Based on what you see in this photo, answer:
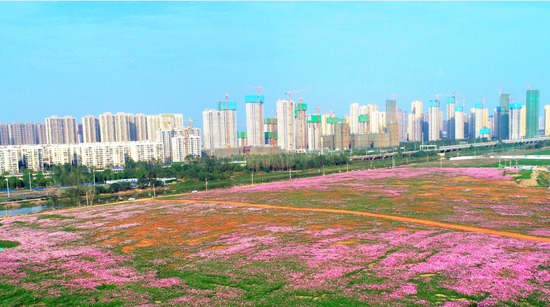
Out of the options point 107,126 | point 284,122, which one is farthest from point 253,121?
point 107,126

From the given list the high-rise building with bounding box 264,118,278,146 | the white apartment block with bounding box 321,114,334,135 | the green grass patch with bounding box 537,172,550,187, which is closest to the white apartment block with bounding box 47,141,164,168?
the high-rise building with bounding box 264,118,278,146

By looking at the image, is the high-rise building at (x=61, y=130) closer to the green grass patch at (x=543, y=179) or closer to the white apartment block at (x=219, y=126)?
the white apartment block at (x=219, y=126)

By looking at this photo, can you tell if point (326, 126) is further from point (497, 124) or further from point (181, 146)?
point (181, 146)

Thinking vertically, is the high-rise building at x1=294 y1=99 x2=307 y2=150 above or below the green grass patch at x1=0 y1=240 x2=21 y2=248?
above

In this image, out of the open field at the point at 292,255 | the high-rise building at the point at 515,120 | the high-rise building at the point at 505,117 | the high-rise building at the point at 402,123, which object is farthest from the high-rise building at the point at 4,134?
the high-rise building at the point at 515,120

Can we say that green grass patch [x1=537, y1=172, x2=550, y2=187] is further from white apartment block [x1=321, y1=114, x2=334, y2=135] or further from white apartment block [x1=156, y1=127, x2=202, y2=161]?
white apartment block [x1=321, y1=114, x2=334, y2=135]

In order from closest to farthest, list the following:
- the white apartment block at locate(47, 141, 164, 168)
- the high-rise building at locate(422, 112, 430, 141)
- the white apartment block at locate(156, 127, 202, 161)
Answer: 1. the white apartment block at locate(47, 141, 164, 168)
2. the white apartment block at locate(156, 127, 202, 161)
3. the high-rise building at locate(422, 112, 430, 141)
